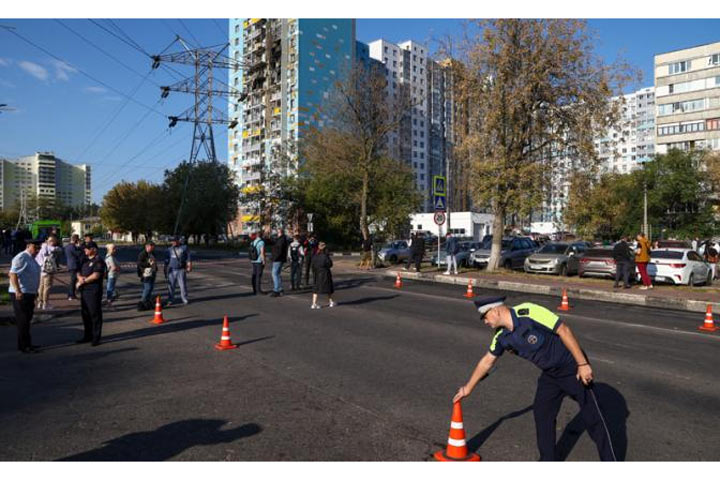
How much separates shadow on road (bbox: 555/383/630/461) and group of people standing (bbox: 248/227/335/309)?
7659 mm

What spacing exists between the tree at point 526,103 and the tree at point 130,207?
53.4m

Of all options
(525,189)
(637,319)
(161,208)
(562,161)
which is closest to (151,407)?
(637,319)

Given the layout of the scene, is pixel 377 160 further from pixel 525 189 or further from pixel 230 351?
pixel 230 351

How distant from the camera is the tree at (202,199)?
54.9m

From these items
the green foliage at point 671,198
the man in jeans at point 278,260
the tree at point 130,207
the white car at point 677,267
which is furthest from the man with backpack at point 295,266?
the tree at point 130,207

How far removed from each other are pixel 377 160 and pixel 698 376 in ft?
74.5

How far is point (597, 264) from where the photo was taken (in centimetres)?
2014

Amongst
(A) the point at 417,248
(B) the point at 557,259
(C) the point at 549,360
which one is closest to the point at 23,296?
(C) the point at 549,360

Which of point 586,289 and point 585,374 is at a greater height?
point 585,374

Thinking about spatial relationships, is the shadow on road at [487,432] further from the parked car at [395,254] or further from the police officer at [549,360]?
the parked car at [395,254]

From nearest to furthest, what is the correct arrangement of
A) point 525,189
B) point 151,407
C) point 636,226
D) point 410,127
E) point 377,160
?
point 151,407 < point 525,189 < point 377,160 < point 636,226 < point 410,127

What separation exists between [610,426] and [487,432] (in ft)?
3.90

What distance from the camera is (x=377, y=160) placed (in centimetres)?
2838

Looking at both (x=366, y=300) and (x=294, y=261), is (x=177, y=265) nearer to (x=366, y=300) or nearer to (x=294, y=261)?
(x=294, y=261)
